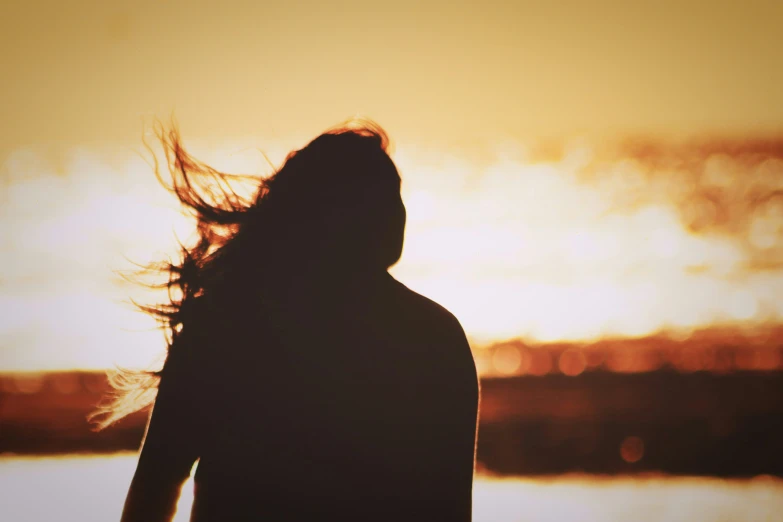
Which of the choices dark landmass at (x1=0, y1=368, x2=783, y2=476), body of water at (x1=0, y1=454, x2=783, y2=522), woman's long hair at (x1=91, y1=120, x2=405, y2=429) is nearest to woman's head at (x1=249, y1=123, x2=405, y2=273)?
woman's long hair at (x1=91, y1=120, x2=405, y2=429)

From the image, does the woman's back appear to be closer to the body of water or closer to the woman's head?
the woman's head

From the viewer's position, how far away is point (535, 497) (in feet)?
4.84

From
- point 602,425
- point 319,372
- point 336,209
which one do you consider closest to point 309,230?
point 336,209

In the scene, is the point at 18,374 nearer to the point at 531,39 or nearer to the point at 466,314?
the point at 466,314

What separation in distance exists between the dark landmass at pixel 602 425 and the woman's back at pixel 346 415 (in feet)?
1.61

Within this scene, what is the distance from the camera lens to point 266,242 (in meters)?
1.06

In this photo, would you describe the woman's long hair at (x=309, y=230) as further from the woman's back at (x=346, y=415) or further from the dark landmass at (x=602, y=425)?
the dark landmass at (x=602, y=425)

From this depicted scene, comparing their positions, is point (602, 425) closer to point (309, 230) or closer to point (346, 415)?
point (346, 415)

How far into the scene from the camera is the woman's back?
0.96 metres

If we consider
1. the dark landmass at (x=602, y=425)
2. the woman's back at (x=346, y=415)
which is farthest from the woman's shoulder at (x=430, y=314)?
the dark landmass at (x=602, y=425)

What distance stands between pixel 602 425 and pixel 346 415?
0.78 metres

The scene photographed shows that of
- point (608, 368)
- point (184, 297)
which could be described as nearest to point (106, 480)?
point (184, 297)

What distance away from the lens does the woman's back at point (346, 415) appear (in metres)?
0.96

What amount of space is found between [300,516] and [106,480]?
2.34 ft
